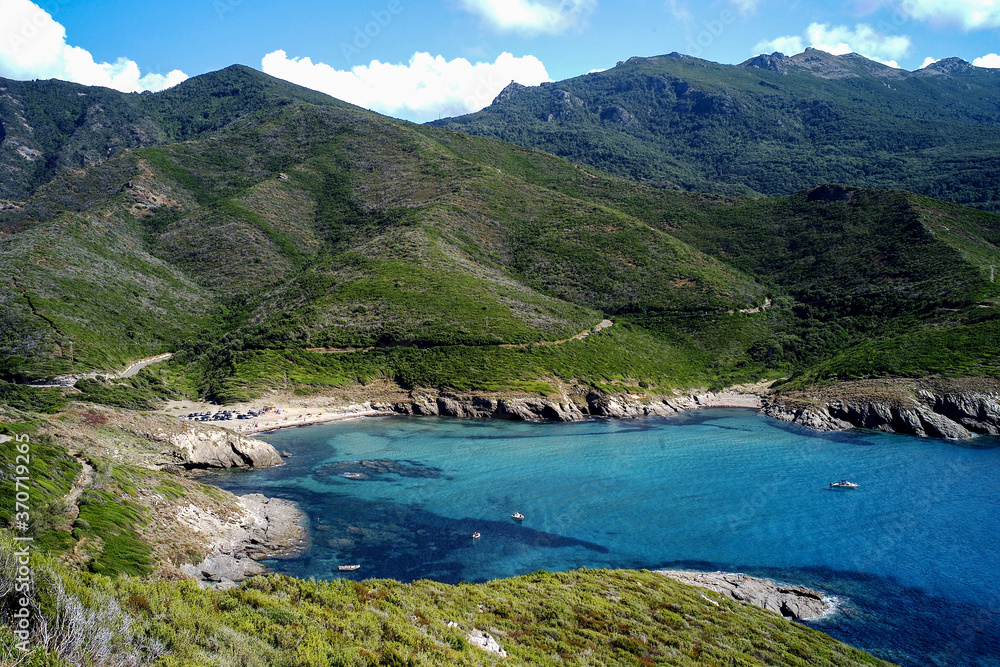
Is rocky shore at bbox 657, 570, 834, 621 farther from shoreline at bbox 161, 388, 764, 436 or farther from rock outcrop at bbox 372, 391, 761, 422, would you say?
shoreline at bbox 161, 388, 764, 436

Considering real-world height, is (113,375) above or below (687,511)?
above

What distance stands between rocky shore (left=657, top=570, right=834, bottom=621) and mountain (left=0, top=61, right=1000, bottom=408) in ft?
136

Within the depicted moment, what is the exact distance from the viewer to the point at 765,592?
2494 cm

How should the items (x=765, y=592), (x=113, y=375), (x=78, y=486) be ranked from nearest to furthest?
(x=78, y=486), (x=765, y=592), (x=113, y=375)

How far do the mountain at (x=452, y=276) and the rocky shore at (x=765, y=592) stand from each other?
136 feet

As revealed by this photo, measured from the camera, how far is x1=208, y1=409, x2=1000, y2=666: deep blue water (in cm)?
2545

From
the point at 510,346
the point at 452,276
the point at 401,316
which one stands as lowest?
the point at 510,346

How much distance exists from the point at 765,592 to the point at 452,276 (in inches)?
2724

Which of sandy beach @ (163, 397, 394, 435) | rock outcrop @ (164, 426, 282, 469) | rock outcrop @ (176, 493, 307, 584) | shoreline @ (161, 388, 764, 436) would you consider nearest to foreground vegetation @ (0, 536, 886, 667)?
rock outcrop @ (176, 493, 307, 584)

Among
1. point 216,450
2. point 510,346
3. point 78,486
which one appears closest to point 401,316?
point 510,346

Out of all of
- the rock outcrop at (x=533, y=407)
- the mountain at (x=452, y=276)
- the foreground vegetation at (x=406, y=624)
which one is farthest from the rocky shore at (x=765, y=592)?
the mountain at (x=452, y=276)

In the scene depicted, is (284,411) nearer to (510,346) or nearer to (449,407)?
(449,407)

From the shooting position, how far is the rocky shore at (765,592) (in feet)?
77.2

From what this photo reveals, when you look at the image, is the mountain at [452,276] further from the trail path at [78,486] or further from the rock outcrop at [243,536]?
the trail path at [78,486]
